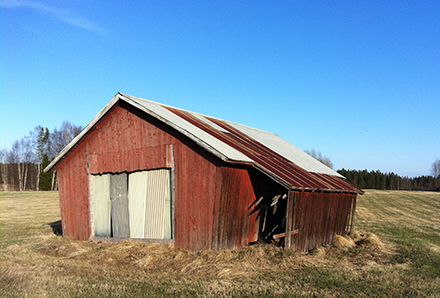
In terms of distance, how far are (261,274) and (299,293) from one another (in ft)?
5.37

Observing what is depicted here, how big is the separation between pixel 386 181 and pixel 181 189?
93732 mm

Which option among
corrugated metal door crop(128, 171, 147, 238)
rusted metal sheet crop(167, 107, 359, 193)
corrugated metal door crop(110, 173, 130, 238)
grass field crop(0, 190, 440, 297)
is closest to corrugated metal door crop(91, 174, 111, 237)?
corrugated metal door crop(110, 173, 130, 238)

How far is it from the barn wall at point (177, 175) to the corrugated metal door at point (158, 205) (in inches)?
14.2

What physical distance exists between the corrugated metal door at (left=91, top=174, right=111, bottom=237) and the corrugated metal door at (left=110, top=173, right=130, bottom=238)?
308 mm

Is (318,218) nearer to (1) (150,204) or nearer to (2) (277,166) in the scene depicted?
(2) (277,166)

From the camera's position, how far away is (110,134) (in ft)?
48.1

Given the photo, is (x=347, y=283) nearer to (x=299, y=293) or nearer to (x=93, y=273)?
(x=299, y=293)

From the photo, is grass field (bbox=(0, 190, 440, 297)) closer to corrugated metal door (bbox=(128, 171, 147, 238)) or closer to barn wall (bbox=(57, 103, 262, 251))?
corrugated metal door (bbox=(128, 171, 147, 238))

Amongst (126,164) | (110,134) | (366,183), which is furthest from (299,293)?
(366,183)

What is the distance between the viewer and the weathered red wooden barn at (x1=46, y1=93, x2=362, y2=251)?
11844mm

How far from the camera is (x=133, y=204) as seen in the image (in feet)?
45.0

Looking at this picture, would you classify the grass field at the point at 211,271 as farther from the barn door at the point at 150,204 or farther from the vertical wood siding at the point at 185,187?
the vertical wood siding at the point at 185,187

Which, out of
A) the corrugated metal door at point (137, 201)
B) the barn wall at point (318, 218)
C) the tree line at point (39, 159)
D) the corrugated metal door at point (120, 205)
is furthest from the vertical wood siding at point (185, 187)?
the tree line at point (39, 159)

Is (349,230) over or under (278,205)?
under
